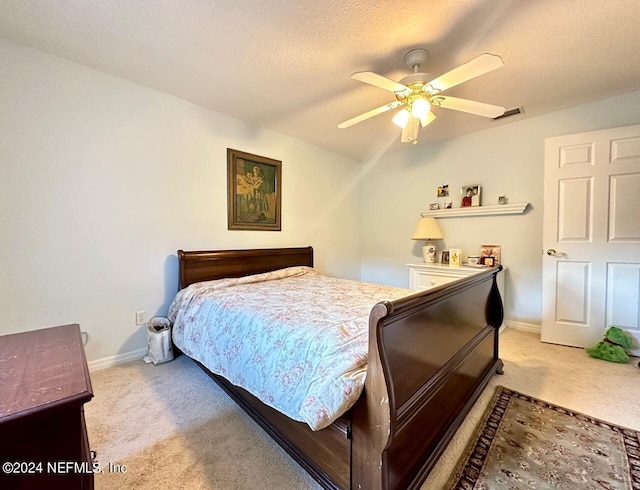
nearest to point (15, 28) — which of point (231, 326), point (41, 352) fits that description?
point (41, 352)

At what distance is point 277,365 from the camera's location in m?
1.40

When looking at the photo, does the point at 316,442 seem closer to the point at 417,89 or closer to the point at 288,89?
the point at 417,89

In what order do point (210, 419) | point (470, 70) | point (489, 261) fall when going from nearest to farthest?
point (470, 70), point (210, 419), point (489, 261)

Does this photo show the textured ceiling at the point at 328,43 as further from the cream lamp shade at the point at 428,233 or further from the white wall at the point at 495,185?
the cream lamp shade at the point at 428,233

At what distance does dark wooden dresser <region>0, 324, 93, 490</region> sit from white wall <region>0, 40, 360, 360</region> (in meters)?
1.58

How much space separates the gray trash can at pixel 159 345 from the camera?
8.00ft

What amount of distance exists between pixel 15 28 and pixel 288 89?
1.88 metres

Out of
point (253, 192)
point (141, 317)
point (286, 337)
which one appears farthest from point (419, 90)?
point (141, 317)

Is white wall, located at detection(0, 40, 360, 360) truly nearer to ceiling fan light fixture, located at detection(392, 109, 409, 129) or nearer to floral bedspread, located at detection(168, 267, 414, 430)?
floral bedspread, located at detection(168, 267, 414, 430)

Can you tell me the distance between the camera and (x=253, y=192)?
3357 mm

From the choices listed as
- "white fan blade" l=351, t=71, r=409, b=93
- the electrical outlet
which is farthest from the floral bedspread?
"white fan blade" l=351, t=71, r=409, b=93

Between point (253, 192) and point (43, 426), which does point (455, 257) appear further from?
point (43, 426)

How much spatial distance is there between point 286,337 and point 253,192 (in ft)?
7.60

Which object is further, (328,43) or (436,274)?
(436,274)
